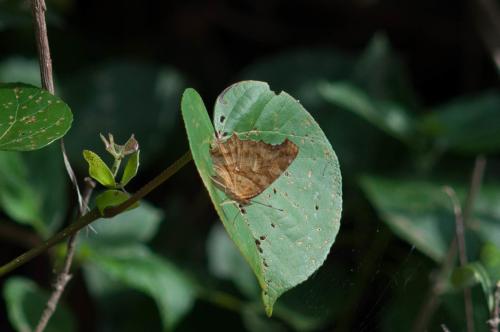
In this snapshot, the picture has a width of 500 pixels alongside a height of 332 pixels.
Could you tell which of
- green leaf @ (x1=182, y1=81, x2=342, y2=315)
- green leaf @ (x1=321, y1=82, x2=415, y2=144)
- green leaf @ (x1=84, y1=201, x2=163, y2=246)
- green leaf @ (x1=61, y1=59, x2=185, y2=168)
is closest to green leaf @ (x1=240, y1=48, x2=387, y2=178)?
green leaf @ (x1=321, y1=82, x2=415, y2=144)

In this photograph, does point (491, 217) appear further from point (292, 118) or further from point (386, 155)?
point (292, 118)

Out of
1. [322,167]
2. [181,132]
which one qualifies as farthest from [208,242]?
[322,167]

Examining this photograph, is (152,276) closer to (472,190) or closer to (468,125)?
(472,190)

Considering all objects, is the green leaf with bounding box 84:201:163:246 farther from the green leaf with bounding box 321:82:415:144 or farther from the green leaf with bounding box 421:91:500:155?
the green leaf with bounding box 421:91:500:155

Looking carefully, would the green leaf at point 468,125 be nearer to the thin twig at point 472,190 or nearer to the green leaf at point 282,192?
the thin twig at point 472,190

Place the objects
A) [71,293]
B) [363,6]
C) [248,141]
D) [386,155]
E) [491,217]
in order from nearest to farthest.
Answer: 1. [248,141]
2. [491,217]
3. [386,155]
4. [71,293]
5. [363,6]

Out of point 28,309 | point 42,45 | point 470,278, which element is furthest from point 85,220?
point 28,309
